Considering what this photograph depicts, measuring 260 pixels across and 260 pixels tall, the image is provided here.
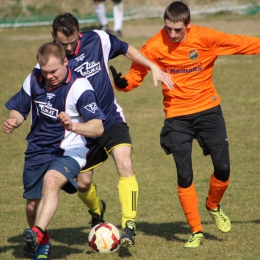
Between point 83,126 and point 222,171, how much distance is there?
5.33 ft

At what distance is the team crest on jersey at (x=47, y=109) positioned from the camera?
5.55 metres

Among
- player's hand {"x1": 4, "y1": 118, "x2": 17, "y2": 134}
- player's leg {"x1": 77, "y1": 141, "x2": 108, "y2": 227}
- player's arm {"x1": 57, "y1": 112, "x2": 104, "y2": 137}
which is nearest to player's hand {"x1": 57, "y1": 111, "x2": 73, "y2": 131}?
player's arm {"x1": 57, "y1": 112, "x2": 104, "y2": 137}

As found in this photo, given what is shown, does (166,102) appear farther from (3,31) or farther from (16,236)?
(3,31)

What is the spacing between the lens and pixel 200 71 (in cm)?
634

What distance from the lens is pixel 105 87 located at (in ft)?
20.5

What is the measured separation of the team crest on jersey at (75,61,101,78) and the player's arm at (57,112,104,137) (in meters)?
0.83

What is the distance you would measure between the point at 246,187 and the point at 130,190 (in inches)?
109

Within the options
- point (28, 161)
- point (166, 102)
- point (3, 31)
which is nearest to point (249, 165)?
point (166, 102)

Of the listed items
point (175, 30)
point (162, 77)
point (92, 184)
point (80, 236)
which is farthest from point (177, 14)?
point (80, 236)

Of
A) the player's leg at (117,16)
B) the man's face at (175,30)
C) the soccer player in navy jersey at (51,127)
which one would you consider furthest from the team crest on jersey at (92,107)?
the player's leg at (117,16)

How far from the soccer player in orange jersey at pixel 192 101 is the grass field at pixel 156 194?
0.42m

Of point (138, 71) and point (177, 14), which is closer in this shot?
point (177, 14)

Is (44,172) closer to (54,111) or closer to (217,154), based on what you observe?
(54,111)

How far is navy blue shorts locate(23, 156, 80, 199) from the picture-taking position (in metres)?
5.44
